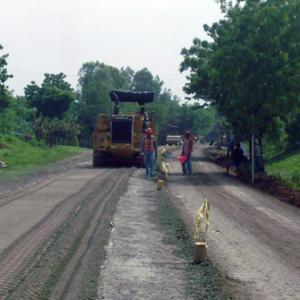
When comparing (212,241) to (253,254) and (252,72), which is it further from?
(252,72)

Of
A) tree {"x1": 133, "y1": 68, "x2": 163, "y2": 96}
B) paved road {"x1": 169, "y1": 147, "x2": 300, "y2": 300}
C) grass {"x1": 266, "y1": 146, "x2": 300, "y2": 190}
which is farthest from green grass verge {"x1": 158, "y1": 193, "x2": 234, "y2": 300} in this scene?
tree {"x1": 133, "y1": 68, "x2": 163, "y2": 96}

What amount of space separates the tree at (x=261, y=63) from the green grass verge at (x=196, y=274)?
15.1 metres

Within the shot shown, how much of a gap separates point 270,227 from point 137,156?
1997 centimetres

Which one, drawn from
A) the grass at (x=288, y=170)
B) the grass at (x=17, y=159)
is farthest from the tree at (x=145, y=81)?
Result: the grass at (x=288, y=170)

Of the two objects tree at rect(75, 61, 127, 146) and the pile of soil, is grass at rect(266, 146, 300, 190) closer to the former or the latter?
the pile of soil

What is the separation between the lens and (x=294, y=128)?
4378cm

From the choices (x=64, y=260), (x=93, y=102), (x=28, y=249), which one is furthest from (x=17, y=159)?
(x=93, y=102)

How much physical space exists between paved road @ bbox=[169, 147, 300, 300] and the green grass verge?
0.24m

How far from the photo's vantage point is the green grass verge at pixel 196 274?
8.12 m

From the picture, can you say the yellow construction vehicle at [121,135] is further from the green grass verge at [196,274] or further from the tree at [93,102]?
the tree at [93,102]

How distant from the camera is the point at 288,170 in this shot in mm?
33156

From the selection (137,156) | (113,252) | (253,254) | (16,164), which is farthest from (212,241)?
(16,164)

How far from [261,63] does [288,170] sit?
7301 millimetres

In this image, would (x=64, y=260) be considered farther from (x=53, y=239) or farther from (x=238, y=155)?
(x=238, y=155)
